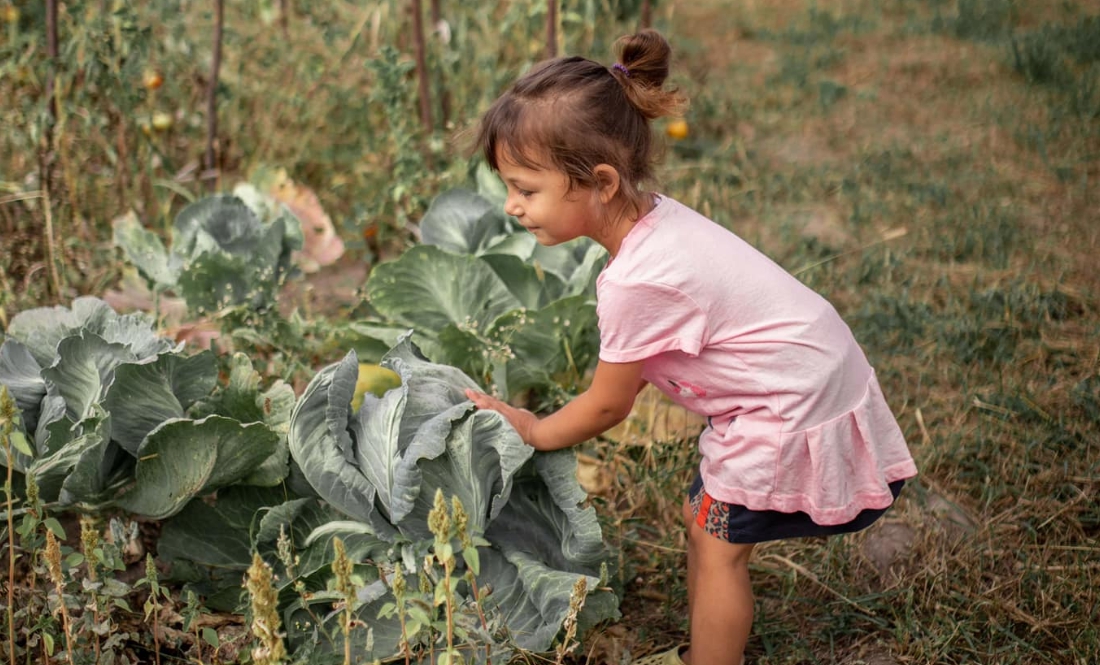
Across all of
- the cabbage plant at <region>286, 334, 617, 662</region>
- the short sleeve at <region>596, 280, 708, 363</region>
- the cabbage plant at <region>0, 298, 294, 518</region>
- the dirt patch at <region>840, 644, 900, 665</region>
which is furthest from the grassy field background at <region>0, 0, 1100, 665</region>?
the cabbage plant at <region>0, 298, 294, 518</region>

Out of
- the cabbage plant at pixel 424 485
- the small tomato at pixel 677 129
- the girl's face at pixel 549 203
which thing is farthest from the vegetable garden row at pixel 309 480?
the small tomato at pixel 677 129

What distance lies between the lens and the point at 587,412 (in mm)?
1742

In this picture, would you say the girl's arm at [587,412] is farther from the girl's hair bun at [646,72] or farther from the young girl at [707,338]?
the girl's hair bun at [646,72]

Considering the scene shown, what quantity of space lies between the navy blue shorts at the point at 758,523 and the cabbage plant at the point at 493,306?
2.40 feet

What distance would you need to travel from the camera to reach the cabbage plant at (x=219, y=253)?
262cm

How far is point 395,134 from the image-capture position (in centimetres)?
318

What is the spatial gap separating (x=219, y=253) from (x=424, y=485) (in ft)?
3.59

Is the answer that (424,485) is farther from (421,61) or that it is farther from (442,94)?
(442,94)

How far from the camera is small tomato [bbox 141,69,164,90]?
3539 millimetres

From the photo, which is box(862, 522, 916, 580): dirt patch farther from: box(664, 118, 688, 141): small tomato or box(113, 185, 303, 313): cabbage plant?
box(664, 118, 688, 141): small tomato

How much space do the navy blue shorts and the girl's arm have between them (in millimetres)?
226

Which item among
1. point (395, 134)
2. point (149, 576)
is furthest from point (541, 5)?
point (149, 576)

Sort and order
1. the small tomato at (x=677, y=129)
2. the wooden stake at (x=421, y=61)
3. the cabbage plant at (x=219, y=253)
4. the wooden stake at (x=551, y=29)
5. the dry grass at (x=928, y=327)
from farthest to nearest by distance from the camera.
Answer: the small tomato at (x=677, y=129)
the wooden stake at (x=421, y=61)
the wooden stake at (x=551, y=29)
the cabbage plant at (x=219, y=253)
the dry grass at (x=928, y=327)

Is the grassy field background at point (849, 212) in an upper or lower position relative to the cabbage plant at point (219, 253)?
lower
